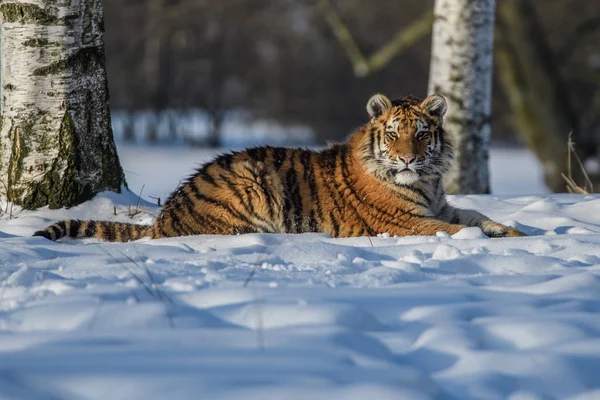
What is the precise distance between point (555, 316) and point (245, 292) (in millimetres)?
1219

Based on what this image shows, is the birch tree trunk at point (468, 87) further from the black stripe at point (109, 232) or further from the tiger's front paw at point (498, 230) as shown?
the black stripe at point (109, 232)

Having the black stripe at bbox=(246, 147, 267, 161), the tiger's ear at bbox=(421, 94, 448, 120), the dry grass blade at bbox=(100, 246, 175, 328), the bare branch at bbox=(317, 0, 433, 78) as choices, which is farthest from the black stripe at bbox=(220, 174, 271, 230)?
the bare branch at bbox=(317, 0, 433, 78)

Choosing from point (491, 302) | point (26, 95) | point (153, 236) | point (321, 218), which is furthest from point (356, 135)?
point (491, 302)

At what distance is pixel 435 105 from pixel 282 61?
22851 millimetres

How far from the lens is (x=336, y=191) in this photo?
573cm

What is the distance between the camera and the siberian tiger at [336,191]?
17.8ft

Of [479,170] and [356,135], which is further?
[479,170]

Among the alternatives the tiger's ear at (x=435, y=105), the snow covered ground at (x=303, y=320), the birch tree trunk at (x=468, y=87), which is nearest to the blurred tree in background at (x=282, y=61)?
the birch tree trunk at (x=468, y=87)

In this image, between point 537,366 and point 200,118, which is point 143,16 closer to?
point 200,118

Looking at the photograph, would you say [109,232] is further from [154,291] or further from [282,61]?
[282,61]

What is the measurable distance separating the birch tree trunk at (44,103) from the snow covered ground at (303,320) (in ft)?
4.79

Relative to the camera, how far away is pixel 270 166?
5.65 m

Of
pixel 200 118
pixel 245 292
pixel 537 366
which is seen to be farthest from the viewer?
pixel 200 118

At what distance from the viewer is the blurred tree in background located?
2289 centimetres
